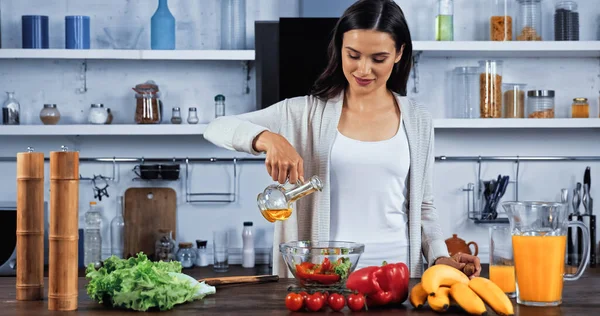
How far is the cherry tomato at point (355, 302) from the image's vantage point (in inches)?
62.4

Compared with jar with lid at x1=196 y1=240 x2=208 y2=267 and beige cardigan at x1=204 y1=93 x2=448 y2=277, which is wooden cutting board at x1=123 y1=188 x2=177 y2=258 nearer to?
jar with lid at x1=196 y1=240 x2=208 y2=267

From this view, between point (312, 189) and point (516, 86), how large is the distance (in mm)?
2072

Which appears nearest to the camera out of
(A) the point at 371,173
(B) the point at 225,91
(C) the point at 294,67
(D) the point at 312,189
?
(D) the point at 312,189

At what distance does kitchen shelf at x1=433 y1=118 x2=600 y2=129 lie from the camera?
353 cm

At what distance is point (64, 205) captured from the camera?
5.35ft

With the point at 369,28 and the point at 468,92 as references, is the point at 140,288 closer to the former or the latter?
the point at 369,28

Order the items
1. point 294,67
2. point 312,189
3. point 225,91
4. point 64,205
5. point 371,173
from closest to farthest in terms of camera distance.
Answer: point 64,205 → point 312,189 → point 371,173 → point 294,67 → point 225,91

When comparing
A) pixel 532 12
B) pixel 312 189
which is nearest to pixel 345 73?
pixel 312 189

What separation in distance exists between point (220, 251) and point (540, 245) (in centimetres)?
229

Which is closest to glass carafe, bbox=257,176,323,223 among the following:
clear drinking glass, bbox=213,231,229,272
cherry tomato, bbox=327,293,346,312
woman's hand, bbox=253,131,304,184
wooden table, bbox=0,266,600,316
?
woman's hand, bbox=253,131,304,184

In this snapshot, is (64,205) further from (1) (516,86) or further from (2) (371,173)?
(1) (516,86)

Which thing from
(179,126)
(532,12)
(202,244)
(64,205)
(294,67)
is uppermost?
(532,12)

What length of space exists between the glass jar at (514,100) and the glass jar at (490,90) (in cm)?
5

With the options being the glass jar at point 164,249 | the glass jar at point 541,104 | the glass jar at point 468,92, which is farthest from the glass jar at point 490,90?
the glass jar at point 164,249
